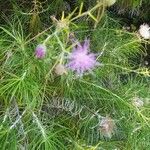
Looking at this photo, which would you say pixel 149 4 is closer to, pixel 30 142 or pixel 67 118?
pixel 67 118

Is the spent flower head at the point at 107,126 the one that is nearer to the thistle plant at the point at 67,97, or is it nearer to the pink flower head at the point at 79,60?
the thistle plant at the point at 67,97

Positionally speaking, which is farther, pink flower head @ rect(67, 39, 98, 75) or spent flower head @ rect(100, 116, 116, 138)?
spent flower head @ rect(100, 116, 116, 138)

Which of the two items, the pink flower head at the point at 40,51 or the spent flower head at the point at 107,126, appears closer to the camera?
the pink flower head at the point at 40,51

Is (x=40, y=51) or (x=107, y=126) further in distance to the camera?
(x=107, y=126)

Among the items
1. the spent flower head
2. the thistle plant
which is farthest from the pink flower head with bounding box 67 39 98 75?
the spent flower head

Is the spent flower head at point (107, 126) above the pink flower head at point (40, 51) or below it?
below

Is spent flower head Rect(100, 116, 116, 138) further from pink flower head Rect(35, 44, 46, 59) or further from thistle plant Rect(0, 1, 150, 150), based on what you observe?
pink flower head Rect(35, 44, 46, 59)

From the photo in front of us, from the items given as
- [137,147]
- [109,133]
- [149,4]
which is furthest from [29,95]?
[149,4]

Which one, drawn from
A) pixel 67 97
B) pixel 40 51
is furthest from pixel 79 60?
pixel 67 97

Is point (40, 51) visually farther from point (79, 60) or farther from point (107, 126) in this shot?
point (107, 126)

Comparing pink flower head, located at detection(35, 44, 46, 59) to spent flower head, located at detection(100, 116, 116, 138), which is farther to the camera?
spent flower head, located at detection(100, 116, 116, 138)

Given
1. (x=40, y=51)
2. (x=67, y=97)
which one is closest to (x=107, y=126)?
(x=67, y=97)

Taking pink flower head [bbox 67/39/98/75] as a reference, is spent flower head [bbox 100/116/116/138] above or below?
below

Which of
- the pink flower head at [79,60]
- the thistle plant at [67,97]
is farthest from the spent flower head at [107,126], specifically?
the pink flower head at [79,60]
